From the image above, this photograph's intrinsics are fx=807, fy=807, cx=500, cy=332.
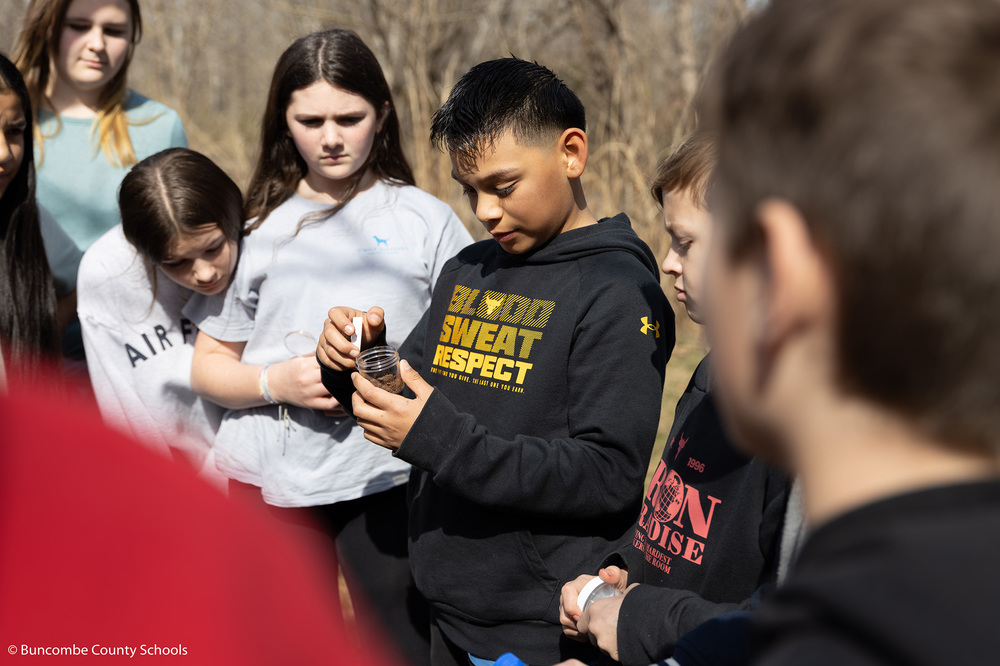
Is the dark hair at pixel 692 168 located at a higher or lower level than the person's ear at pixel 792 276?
higher

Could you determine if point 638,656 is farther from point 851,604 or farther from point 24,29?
point 24,29

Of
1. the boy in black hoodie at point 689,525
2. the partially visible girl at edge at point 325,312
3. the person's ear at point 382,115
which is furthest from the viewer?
the person's ear at point 382,115

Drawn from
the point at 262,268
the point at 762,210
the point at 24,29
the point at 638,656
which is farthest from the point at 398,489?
the point at 24,29

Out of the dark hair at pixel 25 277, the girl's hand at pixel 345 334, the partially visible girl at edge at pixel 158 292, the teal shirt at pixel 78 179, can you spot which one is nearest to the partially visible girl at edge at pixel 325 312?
the partially visible girl at edge at pixel 158 292

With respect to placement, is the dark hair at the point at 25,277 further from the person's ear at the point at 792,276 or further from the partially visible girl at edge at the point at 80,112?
the person's ear at the point at 792,276

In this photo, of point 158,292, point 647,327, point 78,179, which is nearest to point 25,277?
point 158,292

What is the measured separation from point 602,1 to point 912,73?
743 cm

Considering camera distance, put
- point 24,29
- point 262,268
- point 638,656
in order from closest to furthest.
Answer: point 638,656 < point 262,268 < point 24,29

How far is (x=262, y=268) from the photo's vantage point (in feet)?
8.49

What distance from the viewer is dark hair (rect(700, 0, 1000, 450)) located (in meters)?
0.63

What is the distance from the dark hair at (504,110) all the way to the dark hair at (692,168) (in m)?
0.34

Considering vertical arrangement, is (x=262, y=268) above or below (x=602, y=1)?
below

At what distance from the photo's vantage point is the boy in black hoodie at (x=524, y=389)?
1.79 metres

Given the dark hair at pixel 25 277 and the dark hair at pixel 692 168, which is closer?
the dark hair at pixel 692 168
